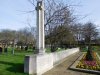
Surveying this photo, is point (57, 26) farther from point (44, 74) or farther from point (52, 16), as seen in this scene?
point (44, 74)

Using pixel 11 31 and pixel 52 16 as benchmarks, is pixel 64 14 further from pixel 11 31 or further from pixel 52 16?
pixel 11 31

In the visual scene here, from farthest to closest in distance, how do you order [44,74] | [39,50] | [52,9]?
[52,9]
[39,50]
[44,74]

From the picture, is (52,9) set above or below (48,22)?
above

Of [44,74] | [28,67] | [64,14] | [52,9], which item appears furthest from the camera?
[52,9]

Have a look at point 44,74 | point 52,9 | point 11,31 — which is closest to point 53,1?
point 52,9

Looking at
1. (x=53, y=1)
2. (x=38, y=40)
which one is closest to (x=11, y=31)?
(x=53, y=1)

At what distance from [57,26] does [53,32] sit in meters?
0.70

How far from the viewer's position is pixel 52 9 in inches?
866

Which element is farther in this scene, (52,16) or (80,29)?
(80,29)

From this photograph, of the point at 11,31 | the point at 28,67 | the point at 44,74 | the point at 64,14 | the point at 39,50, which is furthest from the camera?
the point at 11,31

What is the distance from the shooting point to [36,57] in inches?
449

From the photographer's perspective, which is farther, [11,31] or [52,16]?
[11,31]

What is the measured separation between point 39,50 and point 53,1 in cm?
1002

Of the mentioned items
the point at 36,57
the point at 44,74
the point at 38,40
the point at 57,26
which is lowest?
the point at 44,74
